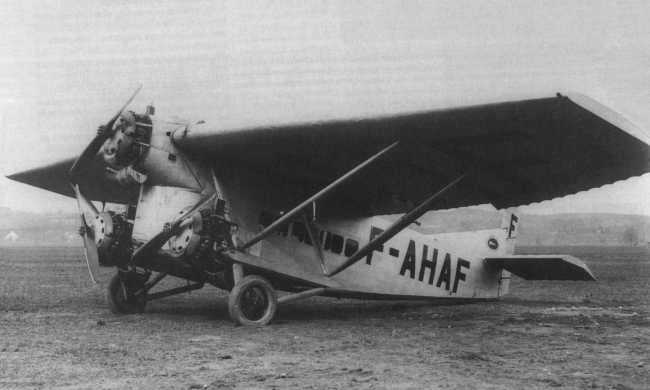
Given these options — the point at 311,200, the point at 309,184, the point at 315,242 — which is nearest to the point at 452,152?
the point at 311,200

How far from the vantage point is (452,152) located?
8.70 m

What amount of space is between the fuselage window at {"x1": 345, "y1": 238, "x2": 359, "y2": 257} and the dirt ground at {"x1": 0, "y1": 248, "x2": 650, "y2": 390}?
1049 mm

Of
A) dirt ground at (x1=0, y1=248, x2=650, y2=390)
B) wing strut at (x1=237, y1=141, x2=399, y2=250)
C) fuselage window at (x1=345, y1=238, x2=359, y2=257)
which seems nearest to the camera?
dirt ground at (x1=0, y1=248, x2=650, y2=390)

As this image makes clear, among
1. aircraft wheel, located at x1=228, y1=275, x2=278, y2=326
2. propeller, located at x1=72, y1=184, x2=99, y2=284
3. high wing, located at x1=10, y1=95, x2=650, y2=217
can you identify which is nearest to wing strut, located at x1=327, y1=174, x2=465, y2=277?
high wing, located at x1=10, y1=95, x2=650, y2=217

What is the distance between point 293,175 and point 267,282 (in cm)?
173

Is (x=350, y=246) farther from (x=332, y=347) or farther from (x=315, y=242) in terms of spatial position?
(x=332, y=347)

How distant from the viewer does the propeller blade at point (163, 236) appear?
886 centimetres

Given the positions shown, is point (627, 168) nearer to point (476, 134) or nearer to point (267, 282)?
point (476, 134)

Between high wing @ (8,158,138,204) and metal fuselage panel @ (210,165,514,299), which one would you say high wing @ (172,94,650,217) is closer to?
metal fuselage panel @ (210,165,514,299)

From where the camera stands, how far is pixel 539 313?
11156 mm

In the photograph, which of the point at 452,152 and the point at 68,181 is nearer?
the point at 452,152

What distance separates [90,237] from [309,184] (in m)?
3.34

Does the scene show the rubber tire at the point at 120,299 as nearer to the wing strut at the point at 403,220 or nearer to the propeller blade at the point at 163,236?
the propeller blade at the point at 163,236

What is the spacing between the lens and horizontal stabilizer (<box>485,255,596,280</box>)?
1091 centimetres
